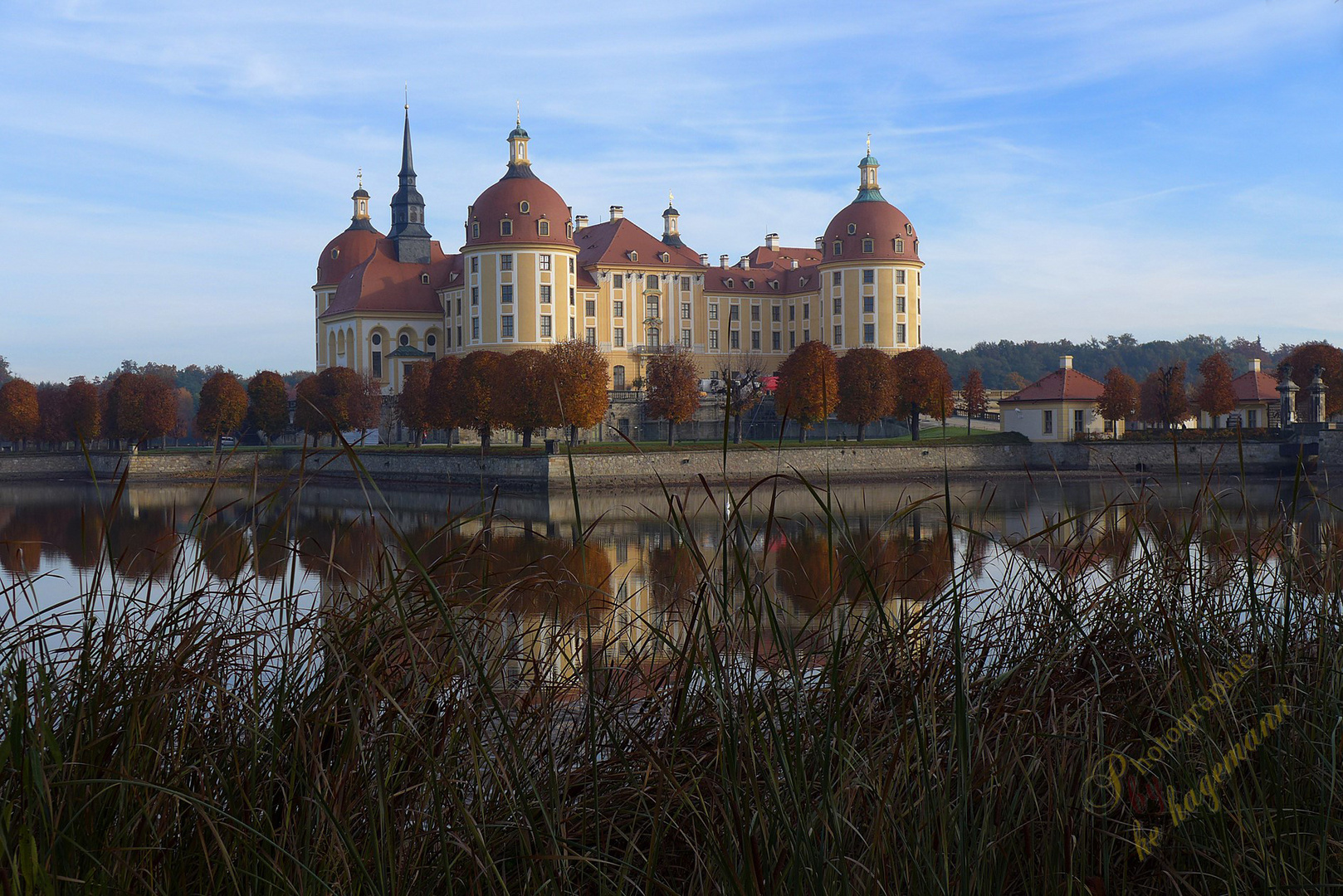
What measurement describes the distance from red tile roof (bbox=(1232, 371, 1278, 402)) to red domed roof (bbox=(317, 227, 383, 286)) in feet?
127

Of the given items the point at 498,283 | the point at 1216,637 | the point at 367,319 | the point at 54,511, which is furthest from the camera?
the point at 367,319

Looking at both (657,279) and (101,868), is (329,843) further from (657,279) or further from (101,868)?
(657,279)

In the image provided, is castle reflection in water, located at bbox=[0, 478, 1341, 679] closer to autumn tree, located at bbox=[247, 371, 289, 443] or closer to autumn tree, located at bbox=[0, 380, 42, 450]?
autumn tree, located at bbox=[247, 371, 289, 443]

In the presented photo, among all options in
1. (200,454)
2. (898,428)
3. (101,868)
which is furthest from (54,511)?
(898,428)

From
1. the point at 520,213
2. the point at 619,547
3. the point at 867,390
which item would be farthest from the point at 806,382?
the point at 619,547

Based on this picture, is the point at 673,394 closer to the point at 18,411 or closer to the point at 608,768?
the point at 18,411

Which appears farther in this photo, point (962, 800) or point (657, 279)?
point (657, 279)

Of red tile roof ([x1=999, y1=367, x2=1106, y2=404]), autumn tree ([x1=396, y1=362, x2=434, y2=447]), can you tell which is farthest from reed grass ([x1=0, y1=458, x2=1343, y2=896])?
red tile roof ([x1=999, y1=367, x2=1106, y2=404])

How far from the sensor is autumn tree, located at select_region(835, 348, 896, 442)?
131 ft

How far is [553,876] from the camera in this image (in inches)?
77.5

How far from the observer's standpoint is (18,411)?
44594 millimetres

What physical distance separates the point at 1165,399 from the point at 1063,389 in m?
3.04

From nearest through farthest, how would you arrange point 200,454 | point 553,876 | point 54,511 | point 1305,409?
point 553,876 < point 54,511 < point 1305,409 < point 200,454

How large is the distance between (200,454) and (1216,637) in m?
39.2
